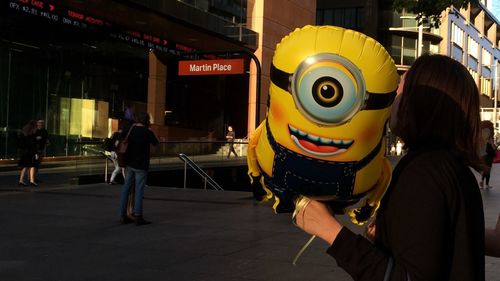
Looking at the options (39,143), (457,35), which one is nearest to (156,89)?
(39,143)

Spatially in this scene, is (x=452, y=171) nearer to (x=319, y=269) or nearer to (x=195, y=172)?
(x=319, y=269)

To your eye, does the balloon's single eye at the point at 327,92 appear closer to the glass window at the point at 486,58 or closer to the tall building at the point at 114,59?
the tall building at the point at 114,59

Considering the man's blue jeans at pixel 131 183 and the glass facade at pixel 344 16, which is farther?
the glass facade at pixel 344 16

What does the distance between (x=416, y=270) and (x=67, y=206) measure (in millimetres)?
10901

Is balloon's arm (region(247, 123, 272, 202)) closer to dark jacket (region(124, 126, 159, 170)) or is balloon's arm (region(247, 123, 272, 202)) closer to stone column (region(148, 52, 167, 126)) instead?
dark jacket (region(124, 126, 159, 170))

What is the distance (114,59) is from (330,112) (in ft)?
82.6

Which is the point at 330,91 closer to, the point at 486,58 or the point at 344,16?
the point at 344,16

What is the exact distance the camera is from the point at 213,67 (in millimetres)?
13914

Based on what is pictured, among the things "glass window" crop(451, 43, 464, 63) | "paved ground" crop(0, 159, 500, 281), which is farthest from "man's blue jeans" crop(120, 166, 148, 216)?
"glass window" crop(451, 43, 464, 63)

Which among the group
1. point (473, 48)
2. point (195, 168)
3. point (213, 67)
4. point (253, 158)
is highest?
point (473, 48)

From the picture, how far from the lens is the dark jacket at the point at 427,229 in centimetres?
157

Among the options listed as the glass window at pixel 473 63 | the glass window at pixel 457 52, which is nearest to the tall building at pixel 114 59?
the glass window at pixel 457 52

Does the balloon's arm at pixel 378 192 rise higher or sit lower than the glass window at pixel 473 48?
lower

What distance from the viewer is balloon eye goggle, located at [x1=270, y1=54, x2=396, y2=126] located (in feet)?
6.13
